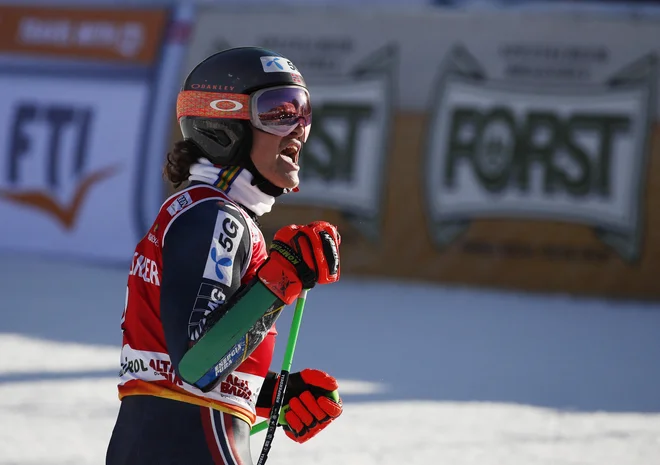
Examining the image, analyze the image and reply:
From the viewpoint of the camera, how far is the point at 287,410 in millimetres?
3225

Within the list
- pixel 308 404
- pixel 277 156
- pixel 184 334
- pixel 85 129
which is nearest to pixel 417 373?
pixel 308 404

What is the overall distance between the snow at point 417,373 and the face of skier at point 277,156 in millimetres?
2366

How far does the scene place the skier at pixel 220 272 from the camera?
8.66ft

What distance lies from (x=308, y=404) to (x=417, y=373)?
3.99 metres

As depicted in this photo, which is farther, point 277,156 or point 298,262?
point 277,156

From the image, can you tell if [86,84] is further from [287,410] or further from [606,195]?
[287,410]

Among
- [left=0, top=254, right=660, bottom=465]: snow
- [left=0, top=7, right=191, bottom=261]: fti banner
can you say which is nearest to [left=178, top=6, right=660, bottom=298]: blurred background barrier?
[left=0, top=254, right=660, bottom=465]: snow

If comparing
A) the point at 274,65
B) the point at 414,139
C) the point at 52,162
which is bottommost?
the point at 52,162

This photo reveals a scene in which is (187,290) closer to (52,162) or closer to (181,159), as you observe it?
(181,159)

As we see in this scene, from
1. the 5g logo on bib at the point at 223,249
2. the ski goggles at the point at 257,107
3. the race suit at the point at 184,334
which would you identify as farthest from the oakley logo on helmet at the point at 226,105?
the 5g logo on bib at the point at 223,249

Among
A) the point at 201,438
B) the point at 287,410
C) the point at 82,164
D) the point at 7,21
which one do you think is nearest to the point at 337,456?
the point at 287,410

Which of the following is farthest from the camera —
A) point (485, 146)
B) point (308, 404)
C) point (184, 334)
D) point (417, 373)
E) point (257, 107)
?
point (485, 146)

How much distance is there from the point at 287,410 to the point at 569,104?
27.2ft

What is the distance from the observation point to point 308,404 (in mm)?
3172
